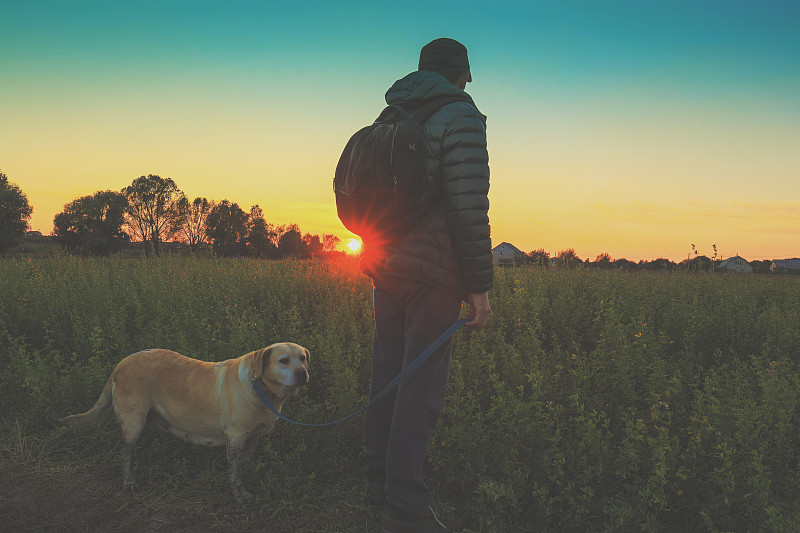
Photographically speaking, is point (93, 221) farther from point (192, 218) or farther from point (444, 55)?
point (444, 55)

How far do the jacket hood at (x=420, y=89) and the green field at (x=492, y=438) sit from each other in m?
2.36

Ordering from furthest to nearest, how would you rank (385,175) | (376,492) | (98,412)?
1. (98,412)
2. (376,492)
3. (385,175)

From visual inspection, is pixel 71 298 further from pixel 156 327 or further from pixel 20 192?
pixel 20 192

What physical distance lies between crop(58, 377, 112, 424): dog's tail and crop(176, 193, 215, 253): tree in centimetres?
6417

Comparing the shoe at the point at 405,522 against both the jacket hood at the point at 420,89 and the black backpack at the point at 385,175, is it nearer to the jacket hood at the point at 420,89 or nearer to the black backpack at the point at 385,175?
the black backpack at the point at 385,175

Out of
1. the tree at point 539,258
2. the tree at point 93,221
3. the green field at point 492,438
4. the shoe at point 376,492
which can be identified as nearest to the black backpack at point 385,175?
the shoe at point 376,492

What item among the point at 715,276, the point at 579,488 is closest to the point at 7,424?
the point at 579,488

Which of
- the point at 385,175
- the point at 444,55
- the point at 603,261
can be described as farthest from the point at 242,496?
the point at 603,261

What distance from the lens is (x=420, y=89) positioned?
2.31 m

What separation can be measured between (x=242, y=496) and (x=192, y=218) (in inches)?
2705

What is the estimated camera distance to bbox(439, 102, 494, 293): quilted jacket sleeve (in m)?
2.15

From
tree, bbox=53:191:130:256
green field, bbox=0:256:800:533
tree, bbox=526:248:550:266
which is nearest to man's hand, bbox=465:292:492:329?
green field, bbox=0:256:800:533

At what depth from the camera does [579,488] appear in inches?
124

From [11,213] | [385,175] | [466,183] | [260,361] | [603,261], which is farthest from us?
[11,213]
